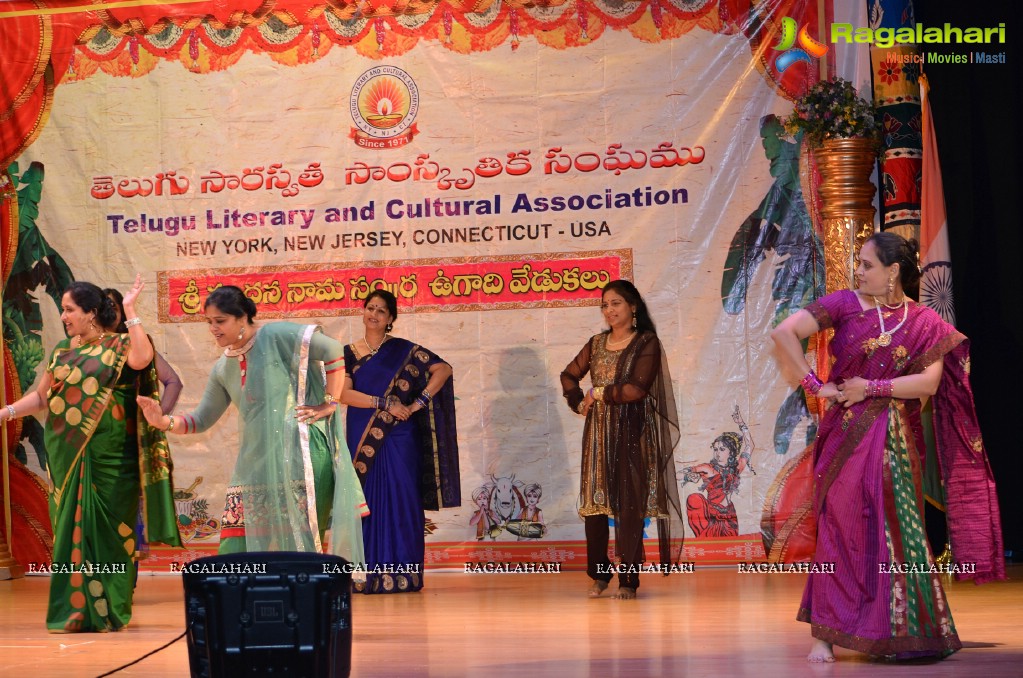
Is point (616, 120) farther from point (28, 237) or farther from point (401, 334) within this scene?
point (28, 237)

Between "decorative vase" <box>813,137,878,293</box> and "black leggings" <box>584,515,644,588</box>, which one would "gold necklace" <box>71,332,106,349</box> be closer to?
"black leggings" <box>584,515,644,588</box>

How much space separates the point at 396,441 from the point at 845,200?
2658 mm

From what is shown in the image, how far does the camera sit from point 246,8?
729cm

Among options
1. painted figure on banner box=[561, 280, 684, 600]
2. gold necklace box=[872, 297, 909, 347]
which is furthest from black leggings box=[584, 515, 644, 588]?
gold necklace box=[872, 297, 909, 347]

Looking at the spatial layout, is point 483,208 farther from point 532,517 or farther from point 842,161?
point 842,161

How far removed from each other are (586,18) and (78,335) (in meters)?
3.34

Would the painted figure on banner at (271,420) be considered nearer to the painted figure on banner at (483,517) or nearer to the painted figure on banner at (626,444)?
the painted figure on banner at (626,444)

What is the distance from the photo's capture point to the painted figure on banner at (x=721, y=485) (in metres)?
6.73

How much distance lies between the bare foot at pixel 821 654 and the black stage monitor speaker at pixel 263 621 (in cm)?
164

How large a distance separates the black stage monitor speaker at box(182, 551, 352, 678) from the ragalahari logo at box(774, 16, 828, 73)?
4.48 metres

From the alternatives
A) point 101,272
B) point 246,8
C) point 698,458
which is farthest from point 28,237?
point 698,458

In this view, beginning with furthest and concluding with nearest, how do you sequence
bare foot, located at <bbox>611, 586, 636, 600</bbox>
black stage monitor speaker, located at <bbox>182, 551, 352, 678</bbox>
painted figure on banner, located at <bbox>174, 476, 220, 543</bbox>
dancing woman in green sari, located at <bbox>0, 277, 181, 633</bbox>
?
painted figure on banner, located at <bbox>174, 476, 220, 543</bbox> < bare foot, located at <bbox>611, 586, 636, 600</bbox> < dancing woman in green sari, located at <bbox>0, 277, 181, 633</bbox> < black stage monitor speaker, located at <bbox>182, 551, 352, 678</bbox>

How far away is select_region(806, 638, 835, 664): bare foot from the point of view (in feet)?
13.2

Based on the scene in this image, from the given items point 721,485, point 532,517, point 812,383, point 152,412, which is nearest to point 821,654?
point 812,383
